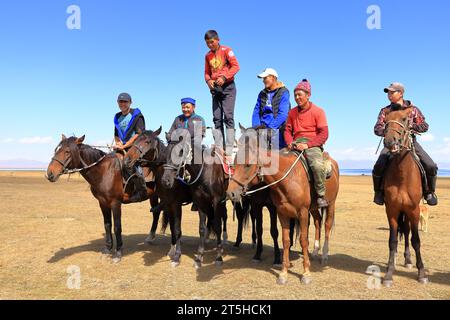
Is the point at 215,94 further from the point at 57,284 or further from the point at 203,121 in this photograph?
the point at 57,284

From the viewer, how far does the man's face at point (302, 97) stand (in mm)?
7285

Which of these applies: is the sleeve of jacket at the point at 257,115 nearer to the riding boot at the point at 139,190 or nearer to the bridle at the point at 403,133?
the bridle at the point at 403,133

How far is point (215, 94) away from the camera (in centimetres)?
884

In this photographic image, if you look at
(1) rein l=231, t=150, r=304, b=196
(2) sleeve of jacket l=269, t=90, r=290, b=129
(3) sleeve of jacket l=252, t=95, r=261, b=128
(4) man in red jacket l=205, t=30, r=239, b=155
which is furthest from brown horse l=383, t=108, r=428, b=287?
(4) man in red jacket l=205, t=30, r=239, b=155

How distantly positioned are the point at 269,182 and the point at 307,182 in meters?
0.83

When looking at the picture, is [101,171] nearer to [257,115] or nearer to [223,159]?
[223,159]

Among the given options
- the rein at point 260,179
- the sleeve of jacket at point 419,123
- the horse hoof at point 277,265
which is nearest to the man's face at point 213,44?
the rein at point 260,179

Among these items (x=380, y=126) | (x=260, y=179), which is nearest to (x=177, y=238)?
(x=260, y=179)

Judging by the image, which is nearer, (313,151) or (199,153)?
(313,151)

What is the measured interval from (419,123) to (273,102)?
302 centimetres

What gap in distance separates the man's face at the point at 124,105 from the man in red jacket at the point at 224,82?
215 cm

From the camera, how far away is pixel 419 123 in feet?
22.9

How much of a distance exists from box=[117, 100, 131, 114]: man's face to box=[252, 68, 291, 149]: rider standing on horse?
336 centimetres
